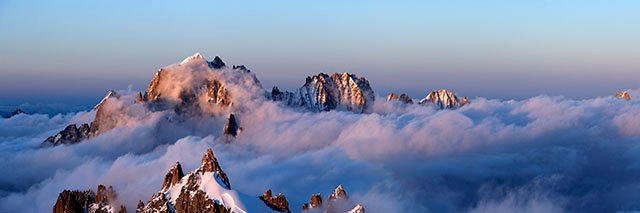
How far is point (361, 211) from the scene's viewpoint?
190000 mm

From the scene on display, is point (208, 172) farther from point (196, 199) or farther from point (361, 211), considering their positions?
point (361, 211)

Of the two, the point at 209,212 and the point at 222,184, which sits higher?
the point at 222,184

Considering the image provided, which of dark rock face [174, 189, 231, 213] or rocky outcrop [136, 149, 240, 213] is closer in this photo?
dark rock face [174, 189, 231, 213]

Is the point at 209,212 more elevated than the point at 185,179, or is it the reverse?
the point at 185,179

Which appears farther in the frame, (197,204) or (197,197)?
(197,197)

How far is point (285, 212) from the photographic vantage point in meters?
198

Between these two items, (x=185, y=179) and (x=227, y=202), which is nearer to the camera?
(x=227, y=202)

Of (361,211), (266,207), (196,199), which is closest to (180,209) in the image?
(196,199)

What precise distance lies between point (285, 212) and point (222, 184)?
1736cm

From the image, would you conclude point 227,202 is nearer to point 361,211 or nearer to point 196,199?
point 196,199

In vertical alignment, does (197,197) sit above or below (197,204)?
above

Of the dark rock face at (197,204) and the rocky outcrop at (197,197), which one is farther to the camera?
the rocky outcrop at (197,197)

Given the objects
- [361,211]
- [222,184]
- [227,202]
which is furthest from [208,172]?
[361,211]

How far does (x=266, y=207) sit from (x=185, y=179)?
69.7 feet
